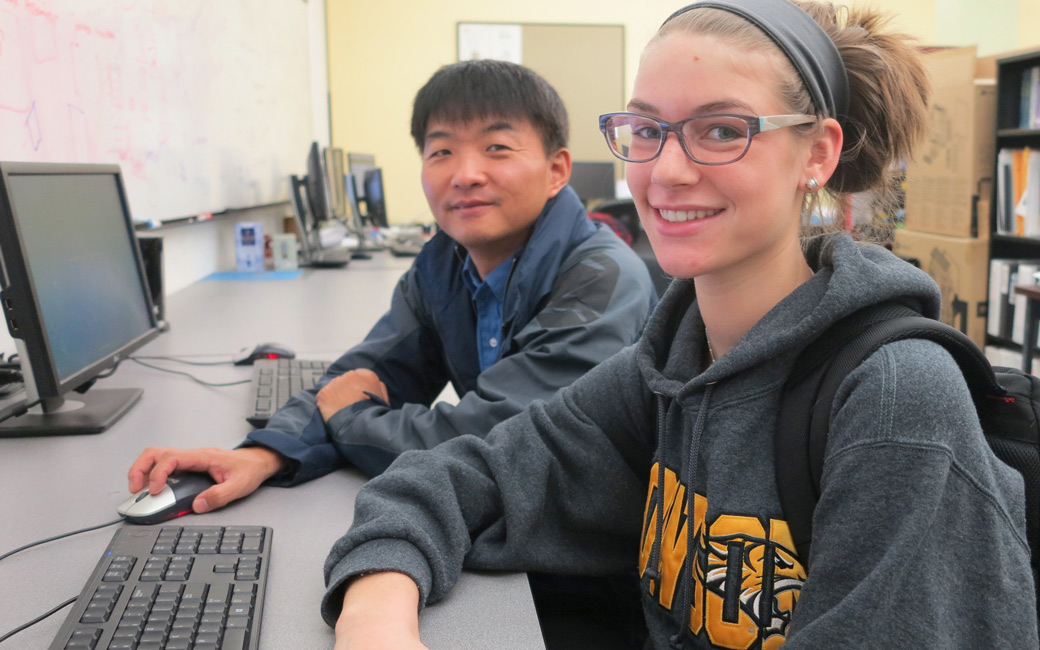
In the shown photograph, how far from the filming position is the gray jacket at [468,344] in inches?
43.4

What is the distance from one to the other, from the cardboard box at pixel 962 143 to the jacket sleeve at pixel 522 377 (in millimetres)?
2731

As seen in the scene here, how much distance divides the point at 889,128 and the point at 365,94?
5.92m

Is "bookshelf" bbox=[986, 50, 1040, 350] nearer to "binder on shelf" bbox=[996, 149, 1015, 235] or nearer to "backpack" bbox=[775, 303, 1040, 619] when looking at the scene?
"binder on shelf" bbox=[996, 149, 1015, 235]

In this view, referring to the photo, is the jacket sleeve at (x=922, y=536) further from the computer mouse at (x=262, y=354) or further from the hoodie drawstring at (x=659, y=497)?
the computer mouse at (x=262, y=354)

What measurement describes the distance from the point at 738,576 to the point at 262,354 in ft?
4.01

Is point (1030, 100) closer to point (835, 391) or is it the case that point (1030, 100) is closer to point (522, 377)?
point (522, 377)

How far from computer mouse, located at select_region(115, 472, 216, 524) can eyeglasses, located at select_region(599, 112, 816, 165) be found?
0.64 meters

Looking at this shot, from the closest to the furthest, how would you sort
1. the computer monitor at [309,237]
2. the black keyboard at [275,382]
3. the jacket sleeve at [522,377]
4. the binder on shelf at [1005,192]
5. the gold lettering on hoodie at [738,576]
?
the gold lettering on hoodie at [738,576] → the jacket sleeve at [522,377] → the black keyboard at [275,382] → the computer monitor at [309,237] → the binder on shelf at [1005,192]

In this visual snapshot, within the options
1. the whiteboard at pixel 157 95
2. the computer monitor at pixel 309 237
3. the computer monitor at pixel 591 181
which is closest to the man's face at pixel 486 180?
the whiteboard at pixel 157 95

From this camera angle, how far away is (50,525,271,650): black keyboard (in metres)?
0.68

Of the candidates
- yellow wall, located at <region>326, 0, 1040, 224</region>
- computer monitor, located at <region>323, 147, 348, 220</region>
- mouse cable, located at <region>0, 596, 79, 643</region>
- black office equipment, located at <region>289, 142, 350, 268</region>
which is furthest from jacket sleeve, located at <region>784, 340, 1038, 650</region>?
yellow wall, located at <region>326, 0, 1040, 224</region>

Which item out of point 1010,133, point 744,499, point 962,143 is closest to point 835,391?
point 744,499

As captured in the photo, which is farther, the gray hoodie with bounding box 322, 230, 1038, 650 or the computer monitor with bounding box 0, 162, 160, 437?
the computer monitor with bounding box 0, 162, 160, 437

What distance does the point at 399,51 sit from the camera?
6.38m
